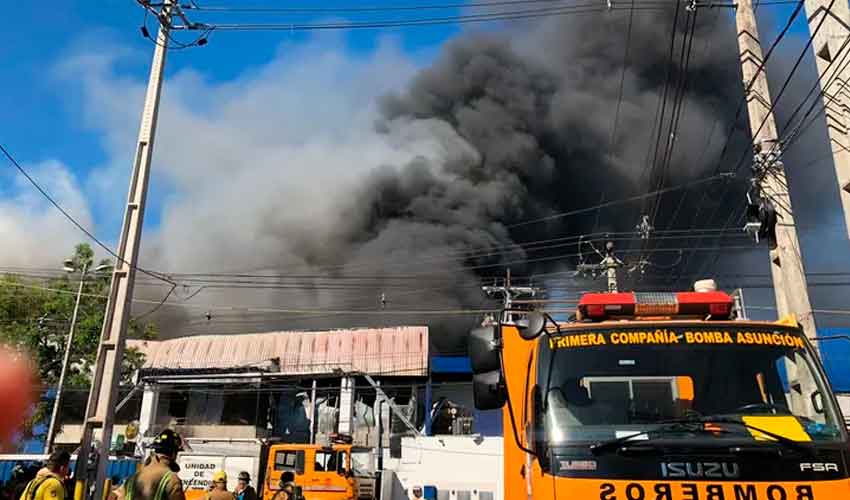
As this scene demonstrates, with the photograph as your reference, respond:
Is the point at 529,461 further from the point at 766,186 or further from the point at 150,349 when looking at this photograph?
the point at 150,349

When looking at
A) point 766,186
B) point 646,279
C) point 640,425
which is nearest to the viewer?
point 640,425

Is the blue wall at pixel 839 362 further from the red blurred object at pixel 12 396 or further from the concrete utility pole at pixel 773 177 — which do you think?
the red blurred object at pixel 12 396

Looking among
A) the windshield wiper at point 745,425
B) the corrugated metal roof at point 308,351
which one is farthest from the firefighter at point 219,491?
the corrugated metal roof at point 308,351

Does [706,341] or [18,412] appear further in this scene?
[18,412]

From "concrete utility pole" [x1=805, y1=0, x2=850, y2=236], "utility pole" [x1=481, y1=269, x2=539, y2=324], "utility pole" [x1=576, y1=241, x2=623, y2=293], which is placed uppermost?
"utility pole" [x1=576, y1=241, x2=623, y2=293]

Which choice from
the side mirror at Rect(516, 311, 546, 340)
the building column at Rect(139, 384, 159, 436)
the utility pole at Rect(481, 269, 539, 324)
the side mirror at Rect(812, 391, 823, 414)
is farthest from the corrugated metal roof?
the side mirror at Rect(812, 391, 823, 414)

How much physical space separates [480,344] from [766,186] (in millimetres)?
6518

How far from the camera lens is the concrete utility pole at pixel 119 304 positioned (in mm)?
7082

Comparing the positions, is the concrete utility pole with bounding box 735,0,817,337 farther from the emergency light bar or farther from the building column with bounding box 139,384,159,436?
the building column with bounding box 139,384,159,436

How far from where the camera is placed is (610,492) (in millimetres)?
2953

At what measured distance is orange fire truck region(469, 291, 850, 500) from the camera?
2.94 metres

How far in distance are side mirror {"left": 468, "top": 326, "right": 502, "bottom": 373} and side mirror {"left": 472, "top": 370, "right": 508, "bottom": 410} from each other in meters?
0.04

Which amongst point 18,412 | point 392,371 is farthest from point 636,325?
point 392,371

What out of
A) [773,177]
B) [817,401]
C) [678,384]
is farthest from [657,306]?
[773,177]
